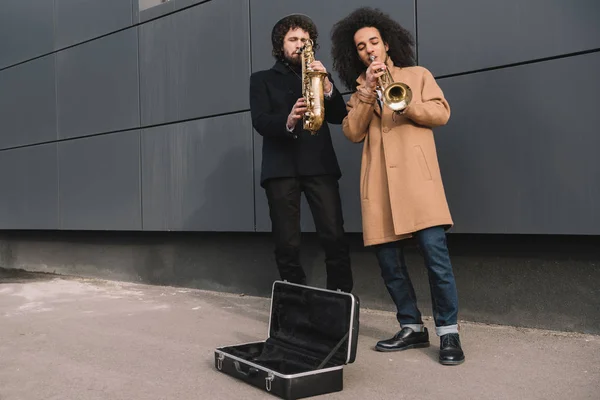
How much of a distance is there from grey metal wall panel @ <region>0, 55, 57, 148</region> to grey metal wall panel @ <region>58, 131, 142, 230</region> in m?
0.57

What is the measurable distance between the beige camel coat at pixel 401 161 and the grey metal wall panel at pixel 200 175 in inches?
98.6

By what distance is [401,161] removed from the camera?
3.52 metres

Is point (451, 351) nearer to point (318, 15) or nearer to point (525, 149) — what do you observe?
point (525, 149)

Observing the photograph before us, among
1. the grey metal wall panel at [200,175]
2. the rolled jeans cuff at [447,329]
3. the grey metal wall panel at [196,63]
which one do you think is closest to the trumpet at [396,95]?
the rolled jeans cuff at [447,329]

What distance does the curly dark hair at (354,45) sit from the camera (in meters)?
3.78

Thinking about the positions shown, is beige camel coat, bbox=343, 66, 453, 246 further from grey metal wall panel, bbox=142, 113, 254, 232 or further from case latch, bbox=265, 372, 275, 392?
grey metal wall panel, bbox=142, 113, 254, 232

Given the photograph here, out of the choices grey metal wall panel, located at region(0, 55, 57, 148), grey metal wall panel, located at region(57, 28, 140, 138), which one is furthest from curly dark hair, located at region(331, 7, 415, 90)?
grey metal wall panel, located at region(0, 55, 57, 148)

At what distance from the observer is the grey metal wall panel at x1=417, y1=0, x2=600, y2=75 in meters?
4.06

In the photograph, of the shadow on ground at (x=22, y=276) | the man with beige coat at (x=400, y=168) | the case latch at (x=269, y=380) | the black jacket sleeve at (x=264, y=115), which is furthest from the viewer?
the shadow on ground at (x=22, y=276)

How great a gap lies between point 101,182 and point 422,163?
5.18 metres

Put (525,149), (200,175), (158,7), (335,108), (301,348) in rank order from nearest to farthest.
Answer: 1. (301,348)
2. (335,108)
3. (525,149)
4. (200,175)
5. (158,7)

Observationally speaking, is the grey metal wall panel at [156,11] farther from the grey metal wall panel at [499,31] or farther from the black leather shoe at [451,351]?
the black leather shoe at [451,351]

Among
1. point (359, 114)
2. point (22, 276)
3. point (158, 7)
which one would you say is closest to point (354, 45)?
point (359, 114)

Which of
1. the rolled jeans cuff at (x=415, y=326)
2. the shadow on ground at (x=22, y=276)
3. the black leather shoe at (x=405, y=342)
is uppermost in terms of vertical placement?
the rolled jeans cuff at (x=415, y=326)
